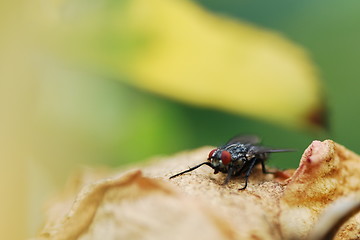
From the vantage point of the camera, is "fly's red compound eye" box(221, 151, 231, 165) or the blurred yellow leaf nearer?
"fly's red compound eye" box(221, 151, 231, 165)

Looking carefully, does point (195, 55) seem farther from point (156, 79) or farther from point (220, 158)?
point (220, 158)

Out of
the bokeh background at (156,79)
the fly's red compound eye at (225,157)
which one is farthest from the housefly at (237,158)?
the bokeh background at (156,79)

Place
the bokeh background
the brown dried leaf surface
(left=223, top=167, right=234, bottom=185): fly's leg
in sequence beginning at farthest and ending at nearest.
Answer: the bokeh background < (left=223, top=167, right=234, bottom=185): fly's leg < the brown dried leaf surface

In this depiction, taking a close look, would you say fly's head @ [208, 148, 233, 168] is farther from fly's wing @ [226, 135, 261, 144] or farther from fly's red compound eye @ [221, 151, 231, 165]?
fly's wing @ [226, 135, 261, 144]

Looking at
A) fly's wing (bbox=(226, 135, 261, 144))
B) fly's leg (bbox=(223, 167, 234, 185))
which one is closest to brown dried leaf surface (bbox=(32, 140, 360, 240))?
fly's leg (bbox=(223, 167, 234, 185))

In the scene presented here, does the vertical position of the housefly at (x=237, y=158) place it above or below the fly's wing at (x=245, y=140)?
above

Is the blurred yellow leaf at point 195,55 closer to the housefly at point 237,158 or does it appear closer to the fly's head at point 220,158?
the housefly at point 237,158

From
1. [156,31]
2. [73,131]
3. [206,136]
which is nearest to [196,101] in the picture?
[206,136]

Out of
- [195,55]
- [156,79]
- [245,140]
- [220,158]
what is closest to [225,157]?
[220,158]
